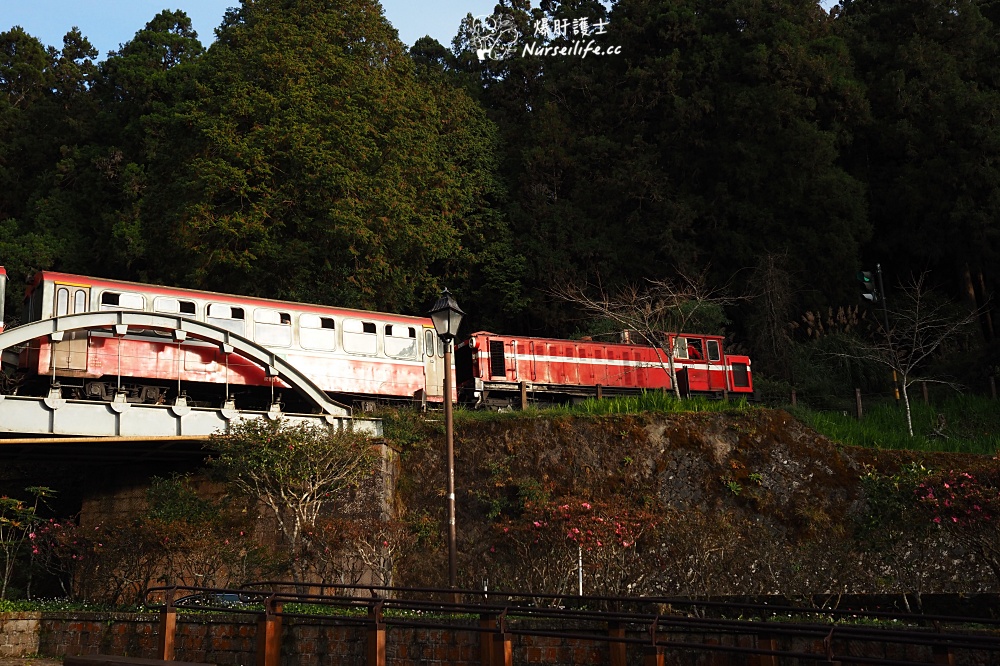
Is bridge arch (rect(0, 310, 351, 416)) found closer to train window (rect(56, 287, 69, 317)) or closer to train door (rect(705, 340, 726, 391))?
train window (rect(56, 287, 69, 317))

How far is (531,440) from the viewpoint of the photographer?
73.5 feet

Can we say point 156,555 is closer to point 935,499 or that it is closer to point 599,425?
point 599,425

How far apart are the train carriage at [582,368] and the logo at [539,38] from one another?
18.2m

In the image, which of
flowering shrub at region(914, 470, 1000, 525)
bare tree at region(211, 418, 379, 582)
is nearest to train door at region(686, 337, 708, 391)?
bare tree at region(211, 418, 379, 582)

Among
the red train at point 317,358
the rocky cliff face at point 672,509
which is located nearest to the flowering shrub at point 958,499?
the rocky cliff face at point 672,509

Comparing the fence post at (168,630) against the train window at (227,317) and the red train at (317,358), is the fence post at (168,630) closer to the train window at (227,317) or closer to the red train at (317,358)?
the red train at (317,358)

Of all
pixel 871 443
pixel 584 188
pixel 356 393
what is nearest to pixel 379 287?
pixel 356 393

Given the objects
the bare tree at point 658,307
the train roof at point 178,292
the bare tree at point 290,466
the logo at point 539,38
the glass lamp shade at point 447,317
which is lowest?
the bare tree at point 290,466

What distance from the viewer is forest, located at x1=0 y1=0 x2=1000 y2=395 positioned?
Result: 3083 cm

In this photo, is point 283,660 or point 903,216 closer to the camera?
point 283,660

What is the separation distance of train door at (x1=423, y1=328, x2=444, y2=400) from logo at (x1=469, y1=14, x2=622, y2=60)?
21448 mm

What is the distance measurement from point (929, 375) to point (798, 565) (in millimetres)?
16230

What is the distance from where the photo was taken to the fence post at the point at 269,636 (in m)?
11.5

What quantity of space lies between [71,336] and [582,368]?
15.1 metres
